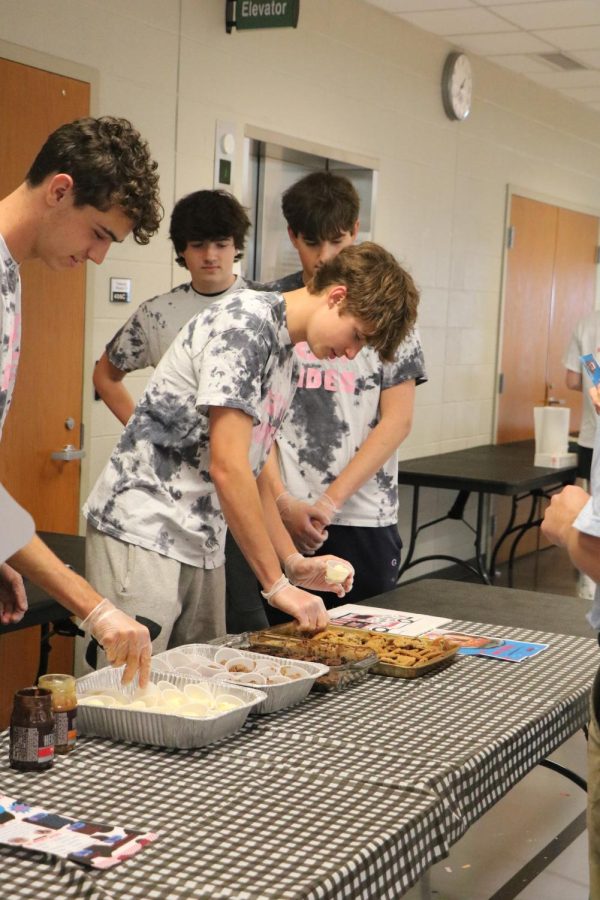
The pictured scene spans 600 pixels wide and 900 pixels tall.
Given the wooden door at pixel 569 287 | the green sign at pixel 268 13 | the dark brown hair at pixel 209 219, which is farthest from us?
the wooden door at pixel 569 287

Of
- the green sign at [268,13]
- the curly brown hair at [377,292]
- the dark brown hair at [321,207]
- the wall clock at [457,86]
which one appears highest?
the wall clock at [457,86]

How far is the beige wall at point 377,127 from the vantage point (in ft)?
13.3

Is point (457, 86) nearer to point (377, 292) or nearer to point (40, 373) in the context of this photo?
point (40, 373)

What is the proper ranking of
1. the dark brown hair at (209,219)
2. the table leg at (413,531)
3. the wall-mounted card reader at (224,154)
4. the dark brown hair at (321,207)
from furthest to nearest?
the table leg at (413,531) → the wall-mounted card reader at (224,154) → the dark brown hair at (209,219) → the dark brown hair at (321,207)

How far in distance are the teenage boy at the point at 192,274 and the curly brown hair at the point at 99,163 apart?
130cm

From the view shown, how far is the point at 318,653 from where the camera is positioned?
225 cm

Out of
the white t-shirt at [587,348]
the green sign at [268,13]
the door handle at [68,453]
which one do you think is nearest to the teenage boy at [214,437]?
the door handle at [68,453]

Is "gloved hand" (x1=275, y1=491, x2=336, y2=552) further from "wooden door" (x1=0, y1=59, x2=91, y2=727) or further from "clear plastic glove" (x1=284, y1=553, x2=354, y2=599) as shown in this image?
"wooden door" (x1=0, y1=59, x2=91, y2=727)

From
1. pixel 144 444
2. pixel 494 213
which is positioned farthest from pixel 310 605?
pixel 494 213

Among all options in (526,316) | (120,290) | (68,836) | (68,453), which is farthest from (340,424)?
(526,316)

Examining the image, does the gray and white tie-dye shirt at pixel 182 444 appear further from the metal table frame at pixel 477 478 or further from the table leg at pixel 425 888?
the metal table frame at pixel 477 478

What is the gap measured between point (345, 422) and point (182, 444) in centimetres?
105

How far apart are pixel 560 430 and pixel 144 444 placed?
175 inches

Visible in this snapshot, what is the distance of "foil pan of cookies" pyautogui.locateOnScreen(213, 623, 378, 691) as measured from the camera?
7.03 feet
